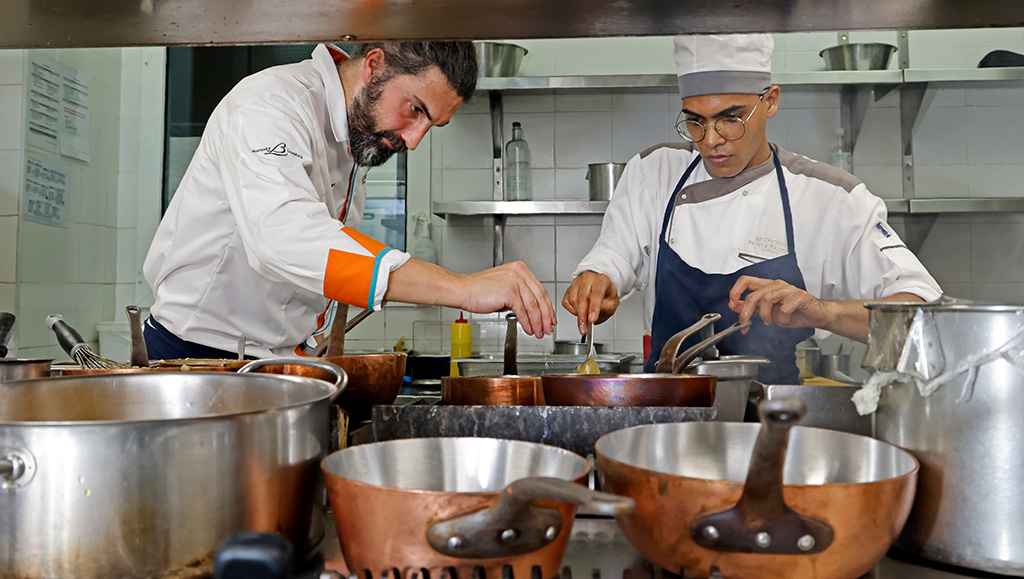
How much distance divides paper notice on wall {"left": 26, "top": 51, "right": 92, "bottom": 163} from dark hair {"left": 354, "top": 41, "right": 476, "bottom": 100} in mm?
1810

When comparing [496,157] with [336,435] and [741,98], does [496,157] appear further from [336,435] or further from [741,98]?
[336,435]

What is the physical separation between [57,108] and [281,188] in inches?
86.0

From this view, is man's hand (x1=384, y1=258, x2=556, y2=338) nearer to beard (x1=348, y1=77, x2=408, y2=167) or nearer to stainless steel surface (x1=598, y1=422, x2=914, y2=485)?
stainless steel surface (x1=598, y1=422, x2=914, y2=485)

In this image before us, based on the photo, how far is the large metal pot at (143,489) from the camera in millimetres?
474

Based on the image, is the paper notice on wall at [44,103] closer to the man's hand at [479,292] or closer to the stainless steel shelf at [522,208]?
the stainless steel shelf at [522,208]

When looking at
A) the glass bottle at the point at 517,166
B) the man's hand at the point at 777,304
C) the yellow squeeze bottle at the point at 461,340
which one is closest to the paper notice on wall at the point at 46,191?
the yellow squeeze bottle at the point at 461,340

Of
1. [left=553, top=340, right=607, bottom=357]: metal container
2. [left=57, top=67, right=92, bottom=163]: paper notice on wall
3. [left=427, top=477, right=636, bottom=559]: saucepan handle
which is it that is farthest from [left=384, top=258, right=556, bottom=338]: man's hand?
[left=57, top=67, right=92, bottom=163]: paper notice on wall

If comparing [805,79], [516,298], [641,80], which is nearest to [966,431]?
[516,298]

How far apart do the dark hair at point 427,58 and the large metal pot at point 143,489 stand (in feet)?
3.97

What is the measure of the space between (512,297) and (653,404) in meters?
0.41

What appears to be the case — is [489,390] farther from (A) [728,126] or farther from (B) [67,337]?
(A) [728,126]

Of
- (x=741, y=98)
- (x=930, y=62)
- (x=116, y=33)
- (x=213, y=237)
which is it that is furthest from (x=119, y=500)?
(x=930, y=62)

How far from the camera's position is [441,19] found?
2.86 ft

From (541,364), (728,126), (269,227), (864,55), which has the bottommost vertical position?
(541,364)
